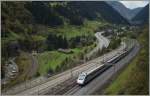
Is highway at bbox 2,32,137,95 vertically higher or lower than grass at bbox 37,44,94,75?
lower

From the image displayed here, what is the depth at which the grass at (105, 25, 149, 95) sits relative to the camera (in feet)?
44.4

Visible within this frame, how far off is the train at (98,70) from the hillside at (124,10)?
1.51 m

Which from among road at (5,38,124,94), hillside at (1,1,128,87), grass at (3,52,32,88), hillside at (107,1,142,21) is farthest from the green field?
grass at (3,52,32,88)

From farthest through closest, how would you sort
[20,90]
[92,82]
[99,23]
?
[99,23]
[92,82]
[20,90]

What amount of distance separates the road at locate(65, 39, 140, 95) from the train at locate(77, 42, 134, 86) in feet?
0.44

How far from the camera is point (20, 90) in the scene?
13.2 meters

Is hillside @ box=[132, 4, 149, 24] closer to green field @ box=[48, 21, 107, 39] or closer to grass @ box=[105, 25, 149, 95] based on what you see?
grass @ box=[105, 25, 149, 95]

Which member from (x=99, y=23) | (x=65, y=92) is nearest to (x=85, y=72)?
(x=65, y=92)

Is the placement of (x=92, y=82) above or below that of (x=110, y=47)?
below

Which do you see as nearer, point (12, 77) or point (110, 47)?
point (12, 77)

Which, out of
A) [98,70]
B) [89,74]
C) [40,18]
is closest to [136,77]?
[98,70]

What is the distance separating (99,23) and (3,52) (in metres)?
4.33

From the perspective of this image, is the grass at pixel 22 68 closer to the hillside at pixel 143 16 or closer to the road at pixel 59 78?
the road at pixel 59 78

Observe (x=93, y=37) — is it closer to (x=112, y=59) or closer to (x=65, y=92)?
(x=112, y=59)
